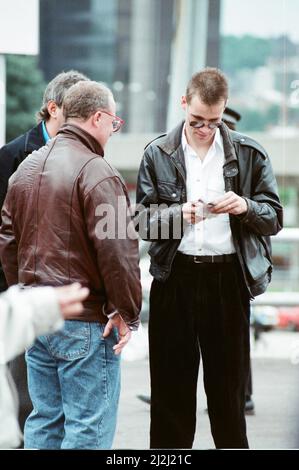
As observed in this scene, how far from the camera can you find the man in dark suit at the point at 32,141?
359 cm

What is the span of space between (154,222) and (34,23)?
1098 mm

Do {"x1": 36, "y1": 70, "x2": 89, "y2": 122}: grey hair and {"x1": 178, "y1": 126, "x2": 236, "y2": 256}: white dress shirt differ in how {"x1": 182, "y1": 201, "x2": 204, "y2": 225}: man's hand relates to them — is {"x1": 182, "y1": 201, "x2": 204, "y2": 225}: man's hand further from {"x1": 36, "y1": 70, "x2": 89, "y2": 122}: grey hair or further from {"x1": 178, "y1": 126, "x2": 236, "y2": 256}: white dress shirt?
{"x1": 36, "y1": 70, "x2": 89, "y2": 122}: grey hair

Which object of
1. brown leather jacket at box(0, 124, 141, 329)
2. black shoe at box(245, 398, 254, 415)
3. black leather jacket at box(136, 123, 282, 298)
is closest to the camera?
brown leather jacket at box(0, 124, 141, 329)

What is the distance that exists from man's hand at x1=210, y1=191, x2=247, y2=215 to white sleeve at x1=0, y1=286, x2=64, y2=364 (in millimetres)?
1131

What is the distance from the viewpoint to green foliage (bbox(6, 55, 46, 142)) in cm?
1800

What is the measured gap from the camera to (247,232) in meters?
3.40

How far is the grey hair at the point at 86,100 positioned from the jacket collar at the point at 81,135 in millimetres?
42

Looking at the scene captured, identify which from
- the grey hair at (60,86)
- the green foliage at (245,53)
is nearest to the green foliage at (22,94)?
the green foliage at (245,53)

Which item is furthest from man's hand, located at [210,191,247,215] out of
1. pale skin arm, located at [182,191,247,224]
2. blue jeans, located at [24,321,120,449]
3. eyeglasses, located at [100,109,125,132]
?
blue jeans, located at [24,321,120,449]

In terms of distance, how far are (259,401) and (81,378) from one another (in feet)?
7.57

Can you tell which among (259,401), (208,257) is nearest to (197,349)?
(208,257)

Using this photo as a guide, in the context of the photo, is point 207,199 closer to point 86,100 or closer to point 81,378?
point 86,100

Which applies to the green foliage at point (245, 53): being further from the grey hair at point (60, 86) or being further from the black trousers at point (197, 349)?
the black trousers at point (197, 349)

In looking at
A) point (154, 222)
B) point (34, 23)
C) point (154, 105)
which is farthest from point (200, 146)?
point (154, 105)
